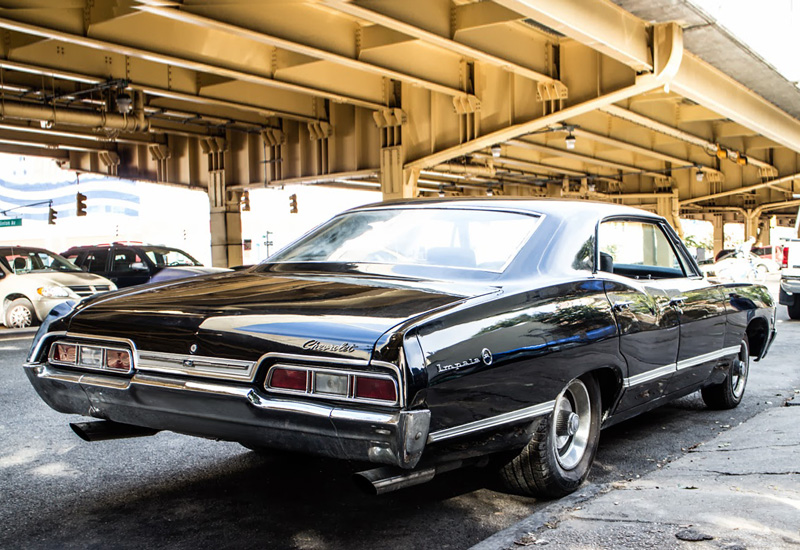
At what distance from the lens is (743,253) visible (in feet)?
65.6

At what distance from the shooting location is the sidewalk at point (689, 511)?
122 inches

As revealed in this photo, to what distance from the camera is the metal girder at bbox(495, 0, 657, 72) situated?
12.0m

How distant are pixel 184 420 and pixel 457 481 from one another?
5.36 feet

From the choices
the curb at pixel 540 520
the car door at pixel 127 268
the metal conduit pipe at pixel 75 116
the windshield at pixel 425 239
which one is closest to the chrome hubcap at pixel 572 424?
the curb at pixel 540 520

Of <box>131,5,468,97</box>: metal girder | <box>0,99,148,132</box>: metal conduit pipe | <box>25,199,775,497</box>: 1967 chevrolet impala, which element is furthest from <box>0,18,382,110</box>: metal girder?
<box>25,199,775,497</box>: 1967 chevrolet impala

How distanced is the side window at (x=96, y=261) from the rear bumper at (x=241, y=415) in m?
14.8

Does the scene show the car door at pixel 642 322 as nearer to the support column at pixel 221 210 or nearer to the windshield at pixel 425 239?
the windshield at pixel 425 239

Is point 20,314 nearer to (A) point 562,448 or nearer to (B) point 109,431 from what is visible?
(B) point 109,431

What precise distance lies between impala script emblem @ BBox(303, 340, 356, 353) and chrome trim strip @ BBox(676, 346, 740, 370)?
271 centimetres

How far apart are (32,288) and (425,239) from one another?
11.9 meters

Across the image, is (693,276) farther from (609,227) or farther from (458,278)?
(458,278)

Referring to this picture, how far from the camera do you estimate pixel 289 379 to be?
10.1 feet

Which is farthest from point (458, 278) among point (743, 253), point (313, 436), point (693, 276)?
point (743, 253)

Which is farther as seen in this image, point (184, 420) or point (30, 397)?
point (30, 397)
